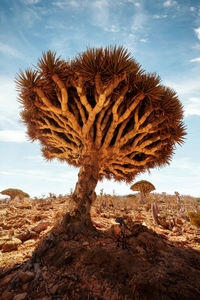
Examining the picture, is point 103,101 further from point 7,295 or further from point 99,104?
point 7,295

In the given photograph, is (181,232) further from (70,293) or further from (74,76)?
(74,76)

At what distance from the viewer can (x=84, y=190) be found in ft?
12.7

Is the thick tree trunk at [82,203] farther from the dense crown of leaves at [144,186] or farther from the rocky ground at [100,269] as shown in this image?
the dense crown of leaves at [144,186]

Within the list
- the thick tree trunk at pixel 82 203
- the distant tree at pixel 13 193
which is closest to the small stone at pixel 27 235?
the thick tree trunk at pixel 82 203

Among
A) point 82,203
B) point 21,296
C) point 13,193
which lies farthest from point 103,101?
point 13,193

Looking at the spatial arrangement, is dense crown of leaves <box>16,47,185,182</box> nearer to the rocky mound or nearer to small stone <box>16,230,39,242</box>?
the rocky mound

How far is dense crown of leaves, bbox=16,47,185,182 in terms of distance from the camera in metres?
3.21

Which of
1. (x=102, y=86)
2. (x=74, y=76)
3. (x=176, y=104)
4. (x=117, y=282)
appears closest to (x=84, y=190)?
(x=117, y=282)

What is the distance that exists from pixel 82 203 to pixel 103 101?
2.65 m

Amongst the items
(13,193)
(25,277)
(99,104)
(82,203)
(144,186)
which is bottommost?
(25,277)

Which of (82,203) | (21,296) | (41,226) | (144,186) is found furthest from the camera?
(144,186)

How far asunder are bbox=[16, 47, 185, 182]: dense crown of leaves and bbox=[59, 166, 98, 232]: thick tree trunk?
12.8 inches

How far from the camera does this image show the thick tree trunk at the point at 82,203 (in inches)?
133

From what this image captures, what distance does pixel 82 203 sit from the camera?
3.73 m
